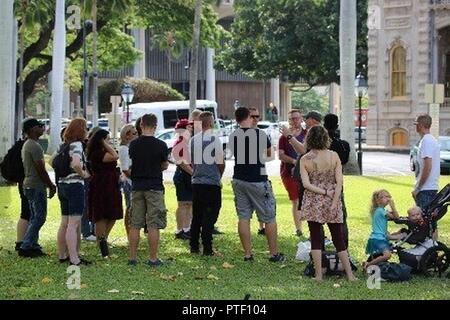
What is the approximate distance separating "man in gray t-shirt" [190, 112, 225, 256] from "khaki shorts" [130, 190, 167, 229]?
3.70 feet

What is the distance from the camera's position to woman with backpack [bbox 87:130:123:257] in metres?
13.2

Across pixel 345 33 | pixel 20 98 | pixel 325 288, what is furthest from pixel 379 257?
pixel 20 98

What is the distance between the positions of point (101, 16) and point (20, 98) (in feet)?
16.6

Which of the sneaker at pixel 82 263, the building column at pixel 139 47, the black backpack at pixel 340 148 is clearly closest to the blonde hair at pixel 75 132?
the sneaker at pixel 82 263

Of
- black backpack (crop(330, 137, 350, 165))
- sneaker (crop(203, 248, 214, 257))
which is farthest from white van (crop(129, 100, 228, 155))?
black backpack (crop(330, 137, 350, 165))

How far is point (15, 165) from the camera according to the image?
1351cm

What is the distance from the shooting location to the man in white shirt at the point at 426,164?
1284 cm

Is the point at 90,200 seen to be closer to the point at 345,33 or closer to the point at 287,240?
the point at 287,240

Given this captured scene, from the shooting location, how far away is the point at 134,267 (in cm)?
1223

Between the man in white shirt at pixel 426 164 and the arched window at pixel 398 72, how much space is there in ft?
130

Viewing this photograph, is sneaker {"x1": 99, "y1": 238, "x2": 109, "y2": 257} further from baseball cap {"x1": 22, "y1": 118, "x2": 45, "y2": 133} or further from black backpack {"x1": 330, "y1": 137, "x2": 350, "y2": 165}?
black backpack {"x1": 330, "y1": 137, "x2": 350, "y2": 165}

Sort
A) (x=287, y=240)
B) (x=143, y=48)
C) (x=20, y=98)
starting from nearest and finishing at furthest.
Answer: (x=287, y=240)
(x=20, y=98)
(x=143, y=48)

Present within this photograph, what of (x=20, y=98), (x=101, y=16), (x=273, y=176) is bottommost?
(x=273, y=176)

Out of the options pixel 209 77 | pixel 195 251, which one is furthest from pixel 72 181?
pixel 209 77
